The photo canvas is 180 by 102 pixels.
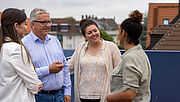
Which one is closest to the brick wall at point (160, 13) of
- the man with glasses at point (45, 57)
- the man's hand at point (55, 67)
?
the man with glasses at point (45, 57)

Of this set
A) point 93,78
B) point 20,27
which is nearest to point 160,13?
point 93,78

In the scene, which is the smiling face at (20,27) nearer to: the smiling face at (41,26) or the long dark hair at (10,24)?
the long dark hair at (10,24)

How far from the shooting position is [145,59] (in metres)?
2.30

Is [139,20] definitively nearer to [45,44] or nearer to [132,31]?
[132,31]

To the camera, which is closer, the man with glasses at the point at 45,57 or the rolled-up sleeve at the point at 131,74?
the rolled-up sleeve at the point at 131,74

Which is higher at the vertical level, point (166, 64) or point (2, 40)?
point (2, 40)

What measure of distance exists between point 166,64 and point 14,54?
443cm

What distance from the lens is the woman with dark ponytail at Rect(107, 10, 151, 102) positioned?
7.14 feet

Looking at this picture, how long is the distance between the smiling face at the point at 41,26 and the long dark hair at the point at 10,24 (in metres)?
0.64

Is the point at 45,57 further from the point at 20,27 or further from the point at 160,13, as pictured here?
the point at 160,13

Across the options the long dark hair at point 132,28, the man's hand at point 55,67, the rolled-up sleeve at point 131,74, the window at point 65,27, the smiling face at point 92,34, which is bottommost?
the window at point 65,27

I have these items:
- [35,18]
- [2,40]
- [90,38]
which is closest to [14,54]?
[2,40]

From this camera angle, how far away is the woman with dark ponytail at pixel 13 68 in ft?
8.05

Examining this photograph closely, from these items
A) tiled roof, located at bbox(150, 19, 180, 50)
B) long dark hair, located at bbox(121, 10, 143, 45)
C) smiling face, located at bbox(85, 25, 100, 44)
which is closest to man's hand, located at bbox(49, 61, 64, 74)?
smiling face, located at bbox(85, 25, 100, 44)
